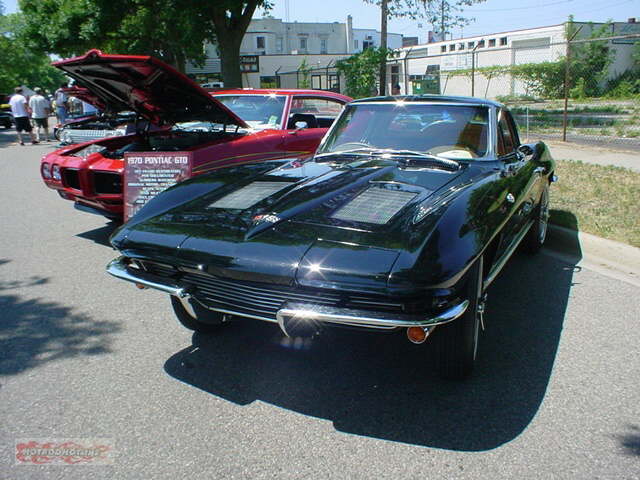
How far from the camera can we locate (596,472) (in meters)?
2.15

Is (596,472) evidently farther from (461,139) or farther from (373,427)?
(461,139)

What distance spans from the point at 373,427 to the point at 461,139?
2274 millimetres

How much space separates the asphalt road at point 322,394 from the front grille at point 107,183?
5.01ft

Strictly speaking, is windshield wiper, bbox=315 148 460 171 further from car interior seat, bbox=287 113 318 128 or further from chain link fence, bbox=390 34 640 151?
chain link fence, bbox=390 34 640 151

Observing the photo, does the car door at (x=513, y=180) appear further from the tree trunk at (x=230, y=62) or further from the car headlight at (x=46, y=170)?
the tree trunk at (x=230, y=62)

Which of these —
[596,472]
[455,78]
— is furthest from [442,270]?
[455,78]

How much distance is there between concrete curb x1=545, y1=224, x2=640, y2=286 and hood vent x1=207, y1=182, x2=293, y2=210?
2.90 m

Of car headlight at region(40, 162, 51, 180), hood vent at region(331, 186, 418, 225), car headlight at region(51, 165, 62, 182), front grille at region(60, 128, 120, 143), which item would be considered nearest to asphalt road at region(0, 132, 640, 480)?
hood vent at region(331, 186, 418, 225)

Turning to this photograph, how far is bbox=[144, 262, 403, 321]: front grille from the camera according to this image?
2318 millimetres

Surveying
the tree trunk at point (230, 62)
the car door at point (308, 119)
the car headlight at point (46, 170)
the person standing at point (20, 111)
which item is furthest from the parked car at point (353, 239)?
the person standing at point (20, 111)

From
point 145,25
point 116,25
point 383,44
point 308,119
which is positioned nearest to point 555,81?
point 383,44

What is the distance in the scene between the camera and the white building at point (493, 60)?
24.9 meters

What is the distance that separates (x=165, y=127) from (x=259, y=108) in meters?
1.17

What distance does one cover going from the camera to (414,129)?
412 centimetres
